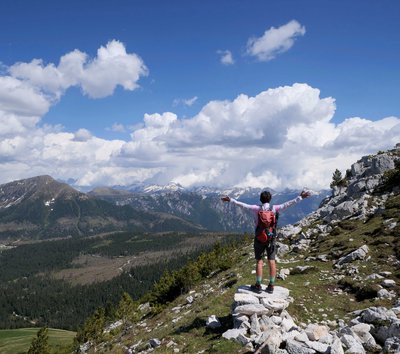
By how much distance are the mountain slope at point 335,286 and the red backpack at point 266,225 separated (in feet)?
13.8

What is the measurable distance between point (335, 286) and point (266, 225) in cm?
1329

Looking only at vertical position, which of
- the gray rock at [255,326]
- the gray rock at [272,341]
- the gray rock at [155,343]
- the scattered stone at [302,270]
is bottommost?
the gray rock at [155,343]

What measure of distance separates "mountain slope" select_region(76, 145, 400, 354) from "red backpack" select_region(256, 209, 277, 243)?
4.22 meters

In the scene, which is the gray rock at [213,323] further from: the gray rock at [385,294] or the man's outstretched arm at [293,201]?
the gray rock at [385,294]

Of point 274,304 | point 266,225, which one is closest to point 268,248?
point 266,225

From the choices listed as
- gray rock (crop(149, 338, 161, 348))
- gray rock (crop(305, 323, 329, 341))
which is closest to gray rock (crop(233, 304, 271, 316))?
gray rock (crop(305, 323, 329, 341))

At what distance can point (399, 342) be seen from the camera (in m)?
14.0

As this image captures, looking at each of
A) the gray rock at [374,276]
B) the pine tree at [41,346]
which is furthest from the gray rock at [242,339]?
the pine tree at [41,346]

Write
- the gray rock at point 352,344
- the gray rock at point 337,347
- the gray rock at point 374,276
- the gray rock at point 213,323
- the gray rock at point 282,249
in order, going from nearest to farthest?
the gray rock at point 337,347
the gray rock at point 352,344
the gray rock at point 213,323
the gray rock at point 374,276
the gray rock at point 282,249

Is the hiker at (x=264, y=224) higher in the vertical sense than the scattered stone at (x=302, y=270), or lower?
higher

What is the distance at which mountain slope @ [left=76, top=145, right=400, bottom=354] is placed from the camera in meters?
17.2

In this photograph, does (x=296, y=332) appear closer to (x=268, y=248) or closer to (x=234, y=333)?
(x=234, y=333)

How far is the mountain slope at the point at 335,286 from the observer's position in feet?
56.5

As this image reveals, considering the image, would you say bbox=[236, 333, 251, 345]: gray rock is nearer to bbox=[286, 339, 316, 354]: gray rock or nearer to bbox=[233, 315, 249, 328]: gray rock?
bbox=[233, 315, 249, 328]: gray rock
